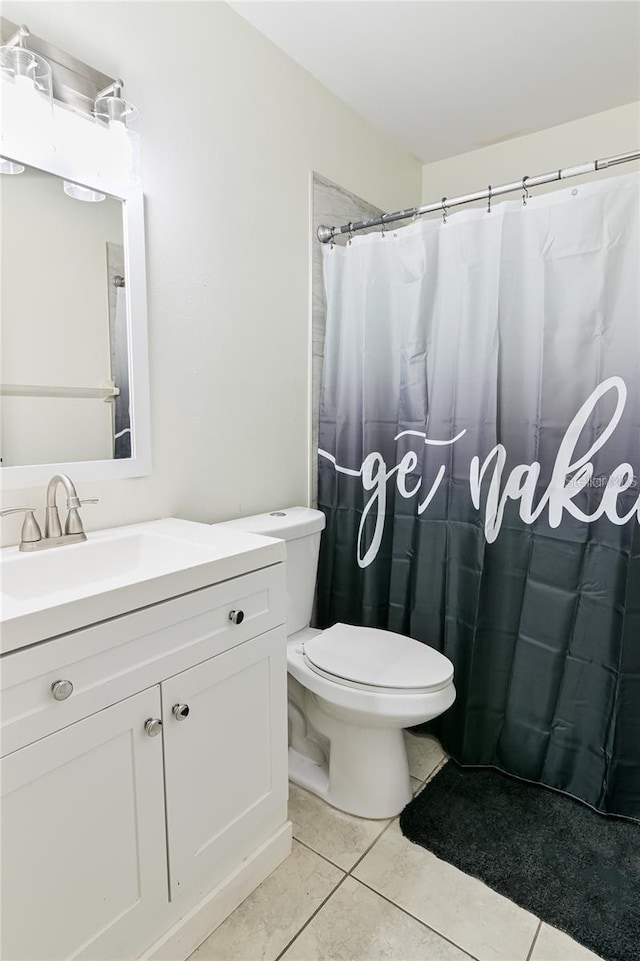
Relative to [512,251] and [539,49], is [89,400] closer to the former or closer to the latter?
[512,251]

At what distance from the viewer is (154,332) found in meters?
1.47

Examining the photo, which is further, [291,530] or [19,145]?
[291,530]

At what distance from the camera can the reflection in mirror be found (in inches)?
47.5

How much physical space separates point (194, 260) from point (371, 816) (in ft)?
5.71

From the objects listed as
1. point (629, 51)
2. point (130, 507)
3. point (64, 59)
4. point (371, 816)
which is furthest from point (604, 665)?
point (64, 59)

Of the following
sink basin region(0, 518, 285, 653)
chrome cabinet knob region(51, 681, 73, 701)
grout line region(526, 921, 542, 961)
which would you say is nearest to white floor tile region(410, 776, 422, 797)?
grout line region(526, 921, 542, 961)

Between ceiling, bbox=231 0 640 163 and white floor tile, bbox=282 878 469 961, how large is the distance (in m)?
2.45

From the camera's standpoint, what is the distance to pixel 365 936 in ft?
3.99

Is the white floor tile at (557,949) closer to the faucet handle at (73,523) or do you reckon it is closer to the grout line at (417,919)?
the grout line at (417,919)

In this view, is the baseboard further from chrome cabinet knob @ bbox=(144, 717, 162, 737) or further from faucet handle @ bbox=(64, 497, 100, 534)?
faucet handle @ bbox=(64, 497, 100, 534)

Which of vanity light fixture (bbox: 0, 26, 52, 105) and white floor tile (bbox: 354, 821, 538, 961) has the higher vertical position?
vanity light fixture (bbox: 0, 26, 52, 105)

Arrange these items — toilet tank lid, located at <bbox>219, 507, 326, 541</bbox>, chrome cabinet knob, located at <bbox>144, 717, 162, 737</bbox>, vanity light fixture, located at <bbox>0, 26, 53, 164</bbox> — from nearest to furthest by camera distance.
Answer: chrome cabinet knob, located at <bbox>144, 717, 162, 737</bbox>
vanity light fixture, located at <bbox>0, 26, 53, 164</bbox>
toilet tank lid, located at <bbox>219, 507, 326, 541</bbox>

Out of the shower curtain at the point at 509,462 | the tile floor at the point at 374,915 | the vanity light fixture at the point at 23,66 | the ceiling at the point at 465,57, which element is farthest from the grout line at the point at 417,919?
the ceiling at the point at 465,57

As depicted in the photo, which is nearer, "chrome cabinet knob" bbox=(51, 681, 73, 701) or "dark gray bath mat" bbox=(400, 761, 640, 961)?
"chrome cabinet knob" bbox=(51, 681, 73, 701)
